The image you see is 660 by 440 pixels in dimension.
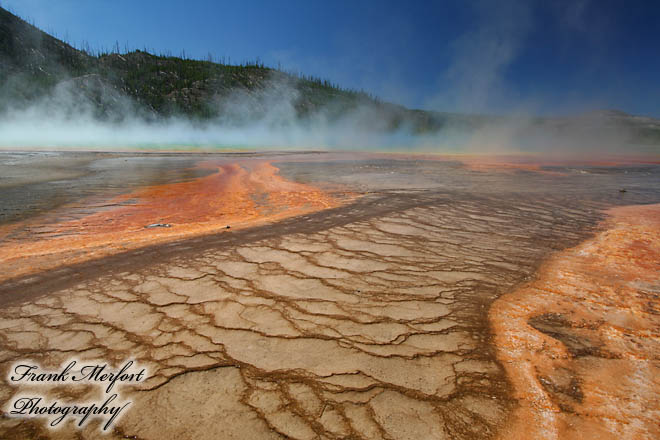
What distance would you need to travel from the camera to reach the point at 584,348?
185 centimetres

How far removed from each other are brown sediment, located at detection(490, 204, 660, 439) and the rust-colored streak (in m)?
3.51

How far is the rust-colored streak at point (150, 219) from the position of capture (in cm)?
341

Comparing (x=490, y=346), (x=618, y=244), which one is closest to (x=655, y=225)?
(x=618, y=244)

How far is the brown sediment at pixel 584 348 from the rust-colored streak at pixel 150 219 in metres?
3.51

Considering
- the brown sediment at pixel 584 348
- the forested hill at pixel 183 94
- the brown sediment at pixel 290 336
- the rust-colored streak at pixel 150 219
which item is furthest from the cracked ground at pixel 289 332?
the forested hill at pixel 183 94

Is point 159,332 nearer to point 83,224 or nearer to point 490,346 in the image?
point 490,346

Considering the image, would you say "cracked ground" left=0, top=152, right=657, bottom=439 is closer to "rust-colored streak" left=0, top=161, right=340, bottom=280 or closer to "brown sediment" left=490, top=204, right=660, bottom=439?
"brown sediment" left=490, top=204, right=660, bottom=439

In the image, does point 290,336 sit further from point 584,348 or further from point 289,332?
point 584,348

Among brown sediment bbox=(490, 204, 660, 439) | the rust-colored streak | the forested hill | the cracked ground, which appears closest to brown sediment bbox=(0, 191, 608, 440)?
the cracked ground

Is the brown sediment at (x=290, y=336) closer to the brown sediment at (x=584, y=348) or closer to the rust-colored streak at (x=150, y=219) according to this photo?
the brown sediment at (x=584, y=348)

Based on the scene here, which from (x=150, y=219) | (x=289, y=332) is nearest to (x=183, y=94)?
(x=150, y=219)

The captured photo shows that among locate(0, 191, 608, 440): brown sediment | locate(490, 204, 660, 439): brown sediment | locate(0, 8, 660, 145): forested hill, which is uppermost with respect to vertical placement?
locate(0, 8, 660, 145): forested hill

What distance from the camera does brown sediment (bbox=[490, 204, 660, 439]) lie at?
1.36m

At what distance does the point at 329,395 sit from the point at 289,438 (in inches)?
10.6
